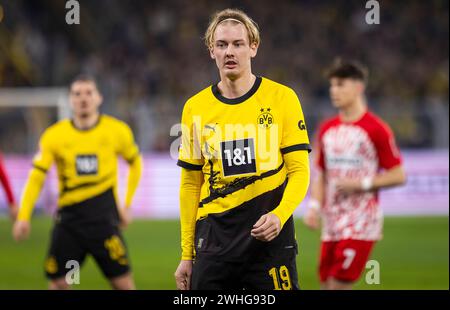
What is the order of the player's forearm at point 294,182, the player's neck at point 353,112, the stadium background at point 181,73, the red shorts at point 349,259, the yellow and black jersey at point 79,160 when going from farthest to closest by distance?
the stadium background at point 181,73
the yellow and black jersey at point 79,160
the player's neck at point 353,112
the red shorts at point 349,259
the player's forearm at point 294,182

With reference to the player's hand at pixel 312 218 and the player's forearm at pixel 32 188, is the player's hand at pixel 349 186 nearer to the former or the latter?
the player's hand at pixel 312 218

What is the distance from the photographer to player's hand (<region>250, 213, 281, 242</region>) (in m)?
4.56

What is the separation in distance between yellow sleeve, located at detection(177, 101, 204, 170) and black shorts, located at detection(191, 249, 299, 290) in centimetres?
56

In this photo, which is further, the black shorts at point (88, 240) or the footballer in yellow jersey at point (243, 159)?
the black shorts at point (88, 240)

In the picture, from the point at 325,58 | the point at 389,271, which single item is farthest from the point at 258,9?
the point at 389,271

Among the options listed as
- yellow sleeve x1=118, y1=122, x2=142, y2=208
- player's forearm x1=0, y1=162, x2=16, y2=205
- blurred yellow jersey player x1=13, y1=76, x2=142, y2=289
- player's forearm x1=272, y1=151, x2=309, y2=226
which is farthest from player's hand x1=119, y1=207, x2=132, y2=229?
player's forearm x1=272, y1=151, x2=309, y2=226

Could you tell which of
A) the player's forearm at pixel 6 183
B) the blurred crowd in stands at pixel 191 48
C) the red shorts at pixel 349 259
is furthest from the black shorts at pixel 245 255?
the blurred crowd in stands at pixel 191 48

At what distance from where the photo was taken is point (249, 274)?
4891mm

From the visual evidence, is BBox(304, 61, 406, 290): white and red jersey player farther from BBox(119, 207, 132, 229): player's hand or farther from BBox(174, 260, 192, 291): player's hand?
BBox(174, 260, 192, 291): player's hand

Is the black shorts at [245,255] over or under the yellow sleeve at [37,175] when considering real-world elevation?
under

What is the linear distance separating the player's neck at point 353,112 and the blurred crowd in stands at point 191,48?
13.7 metres

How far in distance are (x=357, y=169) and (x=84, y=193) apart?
254 cm

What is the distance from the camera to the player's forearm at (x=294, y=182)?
473 cm

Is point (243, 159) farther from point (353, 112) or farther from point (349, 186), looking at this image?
point (353, 112)
